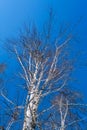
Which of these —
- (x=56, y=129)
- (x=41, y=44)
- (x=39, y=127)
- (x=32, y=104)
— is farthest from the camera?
(x=41, y=44)

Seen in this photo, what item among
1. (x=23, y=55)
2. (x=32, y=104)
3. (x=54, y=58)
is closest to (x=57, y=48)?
(x=54, y=58)

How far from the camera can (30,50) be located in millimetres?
9234

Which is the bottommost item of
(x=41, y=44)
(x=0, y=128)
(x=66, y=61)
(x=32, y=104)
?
(x=0, y=128)

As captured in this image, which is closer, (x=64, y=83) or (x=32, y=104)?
(x=32, y=104)

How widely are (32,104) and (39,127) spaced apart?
2.12 m

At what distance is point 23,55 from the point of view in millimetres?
9562

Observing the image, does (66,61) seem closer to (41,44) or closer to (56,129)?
(41,44)

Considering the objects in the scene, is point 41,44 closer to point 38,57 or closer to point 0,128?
point 38,57

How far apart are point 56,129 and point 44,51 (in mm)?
2809

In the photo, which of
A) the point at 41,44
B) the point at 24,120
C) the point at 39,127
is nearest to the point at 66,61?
the point at 41,44

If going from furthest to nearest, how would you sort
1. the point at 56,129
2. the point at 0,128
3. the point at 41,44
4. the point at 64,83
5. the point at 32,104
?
the point at 41,44 < the point at 64,83 < the point at 32,104 < the point at 56,129 < the point at 0,128

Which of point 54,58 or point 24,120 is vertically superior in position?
point 54,58

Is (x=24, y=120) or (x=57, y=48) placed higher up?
(x=57, y=48)

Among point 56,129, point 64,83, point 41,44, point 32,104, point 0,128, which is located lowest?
point 0,128
